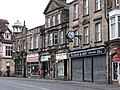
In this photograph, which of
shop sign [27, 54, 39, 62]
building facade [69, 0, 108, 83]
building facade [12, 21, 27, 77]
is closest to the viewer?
building facade [69, 0, 108, 83]

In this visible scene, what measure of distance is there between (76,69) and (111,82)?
30.2 ft

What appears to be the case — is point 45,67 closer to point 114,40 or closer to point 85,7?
point 85,7

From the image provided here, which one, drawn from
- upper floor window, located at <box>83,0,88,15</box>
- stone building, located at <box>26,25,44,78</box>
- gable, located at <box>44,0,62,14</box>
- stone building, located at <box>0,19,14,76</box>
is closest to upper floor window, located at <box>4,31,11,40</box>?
stone building, located at <box>0,19,14,76</box>

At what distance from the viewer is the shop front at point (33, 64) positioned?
5566 centimetres

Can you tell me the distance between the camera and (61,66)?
47375 millimetres

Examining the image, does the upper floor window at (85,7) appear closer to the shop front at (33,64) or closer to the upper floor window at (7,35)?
the shop front at (33,64)

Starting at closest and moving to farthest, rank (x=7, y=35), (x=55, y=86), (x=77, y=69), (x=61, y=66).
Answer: (x=55, y=86), (x=77, y=69), (x=61, y=66), (x=7, y=35)

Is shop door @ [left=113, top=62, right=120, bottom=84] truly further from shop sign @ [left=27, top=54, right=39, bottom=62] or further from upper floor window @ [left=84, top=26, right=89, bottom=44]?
shop sign @ [left=27, top=54, right=39, bottom=62]

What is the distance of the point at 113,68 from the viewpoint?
34.4 m

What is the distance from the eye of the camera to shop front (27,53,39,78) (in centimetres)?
5566

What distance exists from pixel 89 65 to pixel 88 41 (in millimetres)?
2854

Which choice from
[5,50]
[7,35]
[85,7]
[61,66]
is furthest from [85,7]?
[7,35]

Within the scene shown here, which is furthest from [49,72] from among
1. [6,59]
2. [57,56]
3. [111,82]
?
[6,59]

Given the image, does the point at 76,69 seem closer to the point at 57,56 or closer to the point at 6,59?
the point at 57,56
